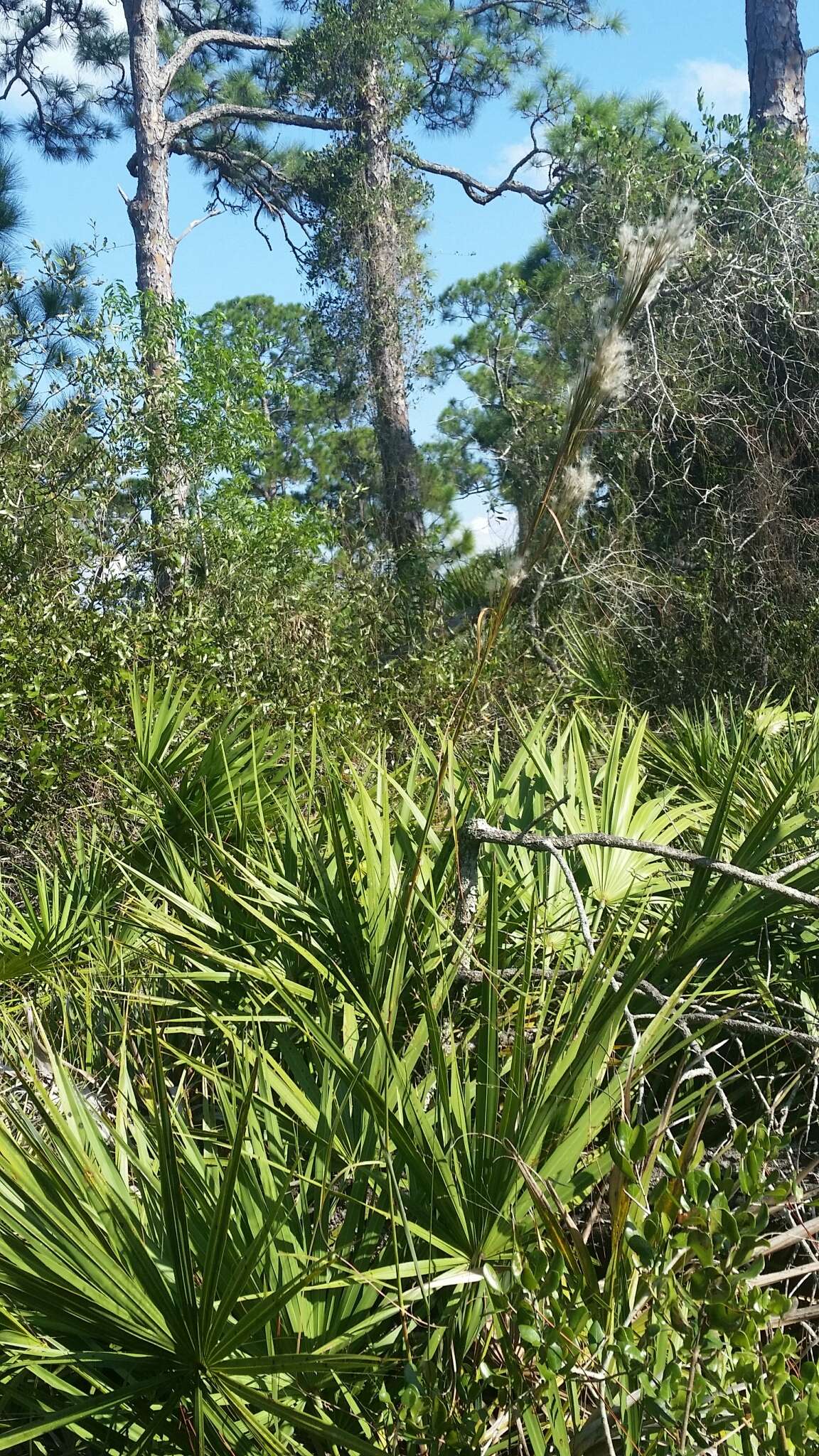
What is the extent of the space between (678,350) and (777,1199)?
9383mm

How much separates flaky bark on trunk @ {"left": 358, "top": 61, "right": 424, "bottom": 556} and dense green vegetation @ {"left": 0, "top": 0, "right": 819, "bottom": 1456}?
0.15m

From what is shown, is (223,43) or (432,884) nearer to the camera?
(432,884)

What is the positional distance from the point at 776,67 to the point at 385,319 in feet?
15.7

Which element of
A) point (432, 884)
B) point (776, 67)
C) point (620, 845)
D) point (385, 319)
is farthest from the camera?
point (385, 319)

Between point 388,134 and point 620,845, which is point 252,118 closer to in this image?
point 388,134

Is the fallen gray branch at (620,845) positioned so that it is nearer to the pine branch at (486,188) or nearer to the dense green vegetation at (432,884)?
the dense green vegetation at (432,884)

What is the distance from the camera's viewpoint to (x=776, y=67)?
1159 cm

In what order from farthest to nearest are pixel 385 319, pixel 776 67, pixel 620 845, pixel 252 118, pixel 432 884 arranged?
1. pixel 252 118
2. pixel 385 319
3. pixel 776 67
4. pixel 432 884
5. pixel 620 845

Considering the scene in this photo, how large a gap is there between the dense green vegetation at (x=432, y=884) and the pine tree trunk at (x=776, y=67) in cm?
8

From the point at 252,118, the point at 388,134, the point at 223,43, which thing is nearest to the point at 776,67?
the point at 388,134

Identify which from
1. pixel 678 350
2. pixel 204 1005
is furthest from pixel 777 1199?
pixel 678 350

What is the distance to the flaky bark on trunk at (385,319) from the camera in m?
12.5

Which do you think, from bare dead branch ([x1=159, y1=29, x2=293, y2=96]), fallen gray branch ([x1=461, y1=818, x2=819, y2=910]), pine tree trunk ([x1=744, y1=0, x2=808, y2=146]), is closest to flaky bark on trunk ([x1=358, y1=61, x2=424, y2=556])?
bare dead branch ([x1=159, y1=29, x2=293, y2=96])

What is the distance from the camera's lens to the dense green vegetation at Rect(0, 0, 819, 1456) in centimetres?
138
